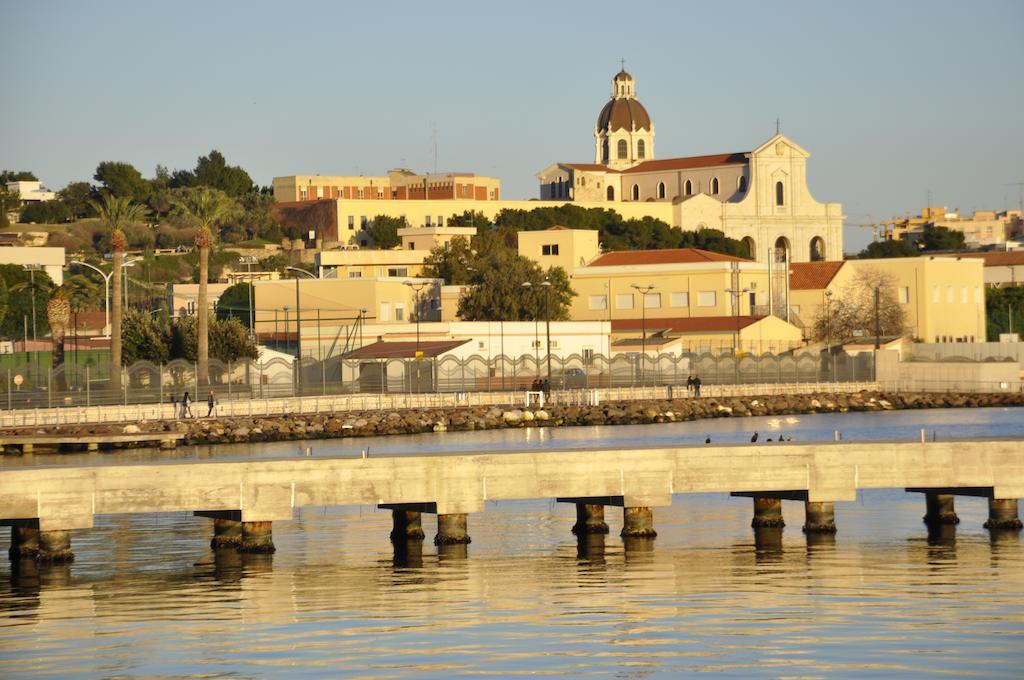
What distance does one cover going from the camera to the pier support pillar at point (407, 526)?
92.0 ft

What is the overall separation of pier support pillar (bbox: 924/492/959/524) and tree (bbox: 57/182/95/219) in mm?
136630

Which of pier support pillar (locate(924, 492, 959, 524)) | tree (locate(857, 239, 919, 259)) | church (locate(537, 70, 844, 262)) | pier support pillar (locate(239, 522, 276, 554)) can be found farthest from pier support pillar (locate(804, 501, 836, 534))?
tree (locate(857, 239, 919, 259))

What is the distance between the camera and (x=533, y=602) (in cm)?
2294

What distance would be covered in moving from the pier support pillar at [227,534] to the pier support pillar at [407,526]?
252 cm

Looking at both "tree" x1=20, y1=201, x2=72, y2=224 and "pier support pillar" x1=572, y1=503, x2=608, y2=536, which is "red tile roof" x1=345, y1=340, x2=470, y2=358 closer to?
"pier support pillar" x1=572, y1=503, x2=608, y2=536

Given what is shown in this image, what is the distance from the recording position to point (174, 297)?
4375 inches

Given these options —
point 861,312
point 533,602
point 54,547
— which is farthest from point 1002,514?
point 861,312

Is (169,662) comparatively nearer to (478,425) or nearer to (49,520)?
(49,520)

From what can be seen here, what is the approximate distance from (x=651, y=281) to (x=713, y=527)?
7362 centimetres

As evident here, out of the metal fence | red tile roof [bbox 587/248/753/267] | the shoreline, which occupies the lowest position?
the shoreline

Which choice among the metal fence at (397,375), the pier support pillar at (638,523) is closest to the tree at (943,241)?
the metal fence at (397,375)

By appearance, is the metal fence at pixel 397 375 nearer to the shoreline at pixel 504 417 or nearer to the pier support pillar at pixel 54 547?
the shoreline at pixel 504 417

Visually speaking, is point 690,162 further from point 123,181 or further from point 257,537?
point 257,537

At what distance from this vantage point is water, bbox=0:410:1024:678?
763 inches
